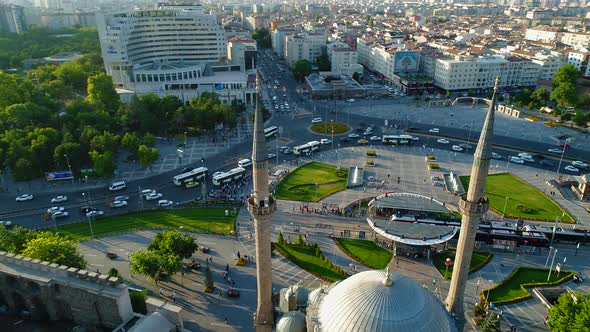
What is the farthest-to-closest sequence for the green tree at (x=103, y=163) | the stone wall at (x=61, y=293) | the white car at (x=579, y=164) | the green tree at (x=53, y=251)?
1. the white car at (x=579, y=164)
2. the green tree at (x=103, y=163)
3. the green tree at (x=53, y=251)
4. the stone wall at (x=61, y=293)

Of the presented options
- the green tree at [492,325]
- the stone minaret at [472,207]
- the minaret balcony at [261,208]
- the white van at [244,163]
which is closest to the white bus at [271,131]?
the white van at [244,163]

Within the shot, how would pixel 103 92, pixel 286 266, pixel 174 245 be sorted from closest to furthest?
pixel 174 245 < pixel 286 266 < pixel 103 92

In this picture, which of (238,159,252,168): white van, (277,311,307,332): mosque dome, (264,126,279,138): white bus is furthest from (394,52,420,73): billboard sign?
(277,311,307,332): mosque dome

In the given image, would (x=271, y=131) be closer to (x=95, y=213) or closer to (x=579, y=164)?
(x=95, y=213)

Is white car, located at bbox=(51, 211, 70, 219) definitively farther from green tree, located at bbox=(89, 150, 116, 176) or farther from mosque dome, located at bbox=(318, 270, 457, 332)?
mosque dome, located at bbox=(318, 270, 457, 332)

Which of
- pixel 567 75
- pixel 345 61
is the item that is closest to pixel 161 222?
pixel 345 61

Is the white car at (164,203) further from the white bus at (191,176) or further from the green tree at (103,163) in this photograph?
the green tree at (103,163)
